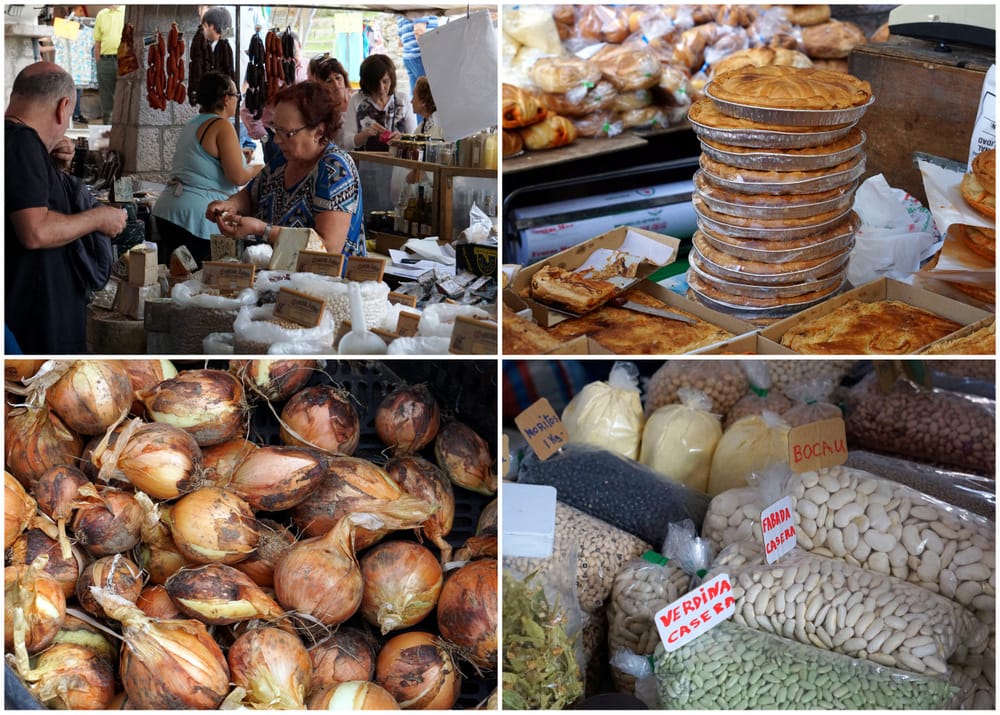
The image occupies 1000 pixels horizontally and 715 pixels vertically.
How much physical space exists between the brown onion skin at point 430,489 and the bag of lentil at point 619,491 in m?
0.26

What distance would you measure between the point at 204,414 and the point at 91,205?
0.34m

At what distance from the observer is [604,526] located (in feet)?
5.07

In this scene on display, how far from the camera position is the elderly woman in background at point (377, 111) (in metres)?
1.24

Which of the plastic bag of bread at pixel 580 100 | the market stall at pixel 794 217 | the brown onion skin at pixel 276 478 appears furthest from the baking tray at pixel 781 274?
the plastic bag of bread at pixel 580 100

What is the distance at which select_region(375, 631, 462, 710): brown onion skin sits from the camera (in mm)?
1300

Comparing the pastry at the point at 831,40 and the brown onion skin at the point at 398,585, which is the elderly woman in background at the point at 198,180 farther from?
the pastry at the point at 831,40

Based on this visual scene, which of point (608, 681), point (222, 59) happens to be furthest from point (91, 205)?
point (608, 681)

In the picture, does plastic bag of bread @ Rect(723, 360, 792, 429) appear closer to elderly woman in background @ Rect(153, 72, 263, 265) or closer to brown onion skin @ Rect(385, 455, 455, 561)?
brown onion skin @ Rect(385, 455, 455, 561)

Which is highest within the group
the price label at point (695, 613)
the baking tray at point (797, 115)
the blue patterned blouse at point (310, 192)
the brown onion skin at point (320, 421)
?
the baking tray at point (797, 115)

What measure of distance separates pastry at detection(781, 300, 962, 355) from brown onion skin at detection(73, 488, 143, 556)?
3.19ft

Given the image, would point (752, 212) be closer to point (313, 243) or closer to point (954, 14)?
point (313, 243)

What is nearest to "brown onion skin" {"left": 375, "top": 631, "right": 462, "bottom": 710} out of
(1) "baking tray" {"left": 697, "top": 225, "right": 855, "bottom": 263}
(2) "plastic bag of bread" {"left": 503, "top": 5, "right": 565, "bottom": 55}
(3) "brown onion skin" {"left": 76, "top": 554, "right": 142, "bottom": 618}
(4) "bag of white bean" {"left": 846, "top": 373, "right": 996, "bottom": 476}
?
(3) "brown onion skin" {"left": 76, "top": 554, "right": 142, "bottom": 618}

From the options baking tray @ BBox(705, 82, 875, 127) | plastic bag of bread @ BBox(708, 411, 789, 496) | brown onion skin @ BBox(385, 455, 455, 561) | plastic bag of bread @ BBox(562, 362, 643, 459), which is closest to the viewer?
baking tray @ BBox(705, 82, 875, 127)

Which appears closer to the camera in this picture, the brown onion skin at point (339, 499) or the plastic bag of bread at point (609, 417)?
the brown onion skin at point (339, 499)
